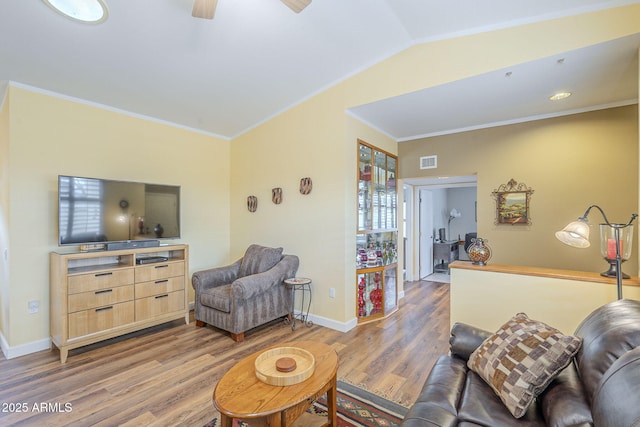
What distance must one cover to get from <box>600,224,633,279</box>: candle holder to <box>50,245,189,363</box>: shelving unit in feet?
13.6

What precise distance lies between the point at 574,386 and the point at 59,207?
4133 millimetres

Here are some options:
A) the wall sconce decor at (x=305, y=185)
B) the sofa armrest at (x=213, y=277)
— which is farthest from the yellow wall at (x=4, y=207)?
the wall sconce decor at (x=305, y=185)

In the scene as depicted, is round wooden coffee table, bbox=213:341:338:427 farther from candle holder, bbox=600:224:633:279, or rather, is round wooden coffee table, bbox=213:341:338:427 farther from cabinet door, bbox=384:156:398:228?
cabinet door, bbox=384:156:398:228

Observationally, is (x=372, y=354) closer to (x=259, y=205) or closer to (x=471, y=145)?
(x=259, y=205)

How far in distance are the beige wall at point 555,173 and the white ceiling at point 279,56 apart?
240mm

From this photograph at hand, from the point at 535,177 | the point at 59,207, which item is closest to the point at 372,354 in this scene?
the point at 535,177

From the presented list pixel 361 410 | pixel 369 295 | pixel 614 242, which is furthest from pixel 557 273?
pixel 369 295

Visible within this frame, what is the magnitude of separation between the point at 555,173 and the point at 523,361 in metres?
2.86

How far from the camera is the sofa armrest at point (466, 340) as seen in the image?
1835mm

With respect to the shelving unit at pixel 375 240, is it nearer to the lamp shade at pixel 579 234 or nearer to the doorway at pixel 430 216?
the doorway at pixel 430 216

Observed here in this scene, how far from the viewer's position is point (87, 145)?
3.27 meters

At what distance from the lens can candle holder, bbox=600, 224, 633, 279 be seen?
2111 mm

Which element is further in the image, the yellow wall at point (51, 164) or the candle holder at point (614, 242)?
the yellow wall at point (51, 164)

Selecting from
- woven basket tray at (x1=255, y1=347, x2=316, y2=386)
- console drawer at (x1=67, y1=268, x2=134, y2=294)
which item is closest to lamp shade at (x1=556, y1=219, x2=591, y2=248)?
woven basket tray at (x1=255, y1=347, x2=316, y2=386)
